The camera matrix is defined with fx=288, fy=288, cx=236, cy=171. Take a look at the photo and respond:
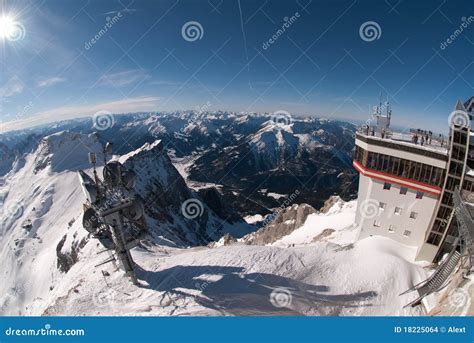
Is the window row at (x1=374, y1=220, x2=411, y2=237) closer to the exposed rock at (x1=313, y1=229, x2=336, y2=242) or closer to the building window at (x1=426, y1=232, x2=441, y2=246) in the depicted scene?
the building window at (x1=426, y1=232, x2=441, y2=246)

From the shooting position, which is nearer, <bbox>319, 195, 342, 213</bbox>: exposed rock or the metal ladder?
the metal ladder

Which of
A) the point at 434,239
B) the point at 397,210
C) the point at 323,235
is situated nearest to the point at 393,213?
the point at 397,210

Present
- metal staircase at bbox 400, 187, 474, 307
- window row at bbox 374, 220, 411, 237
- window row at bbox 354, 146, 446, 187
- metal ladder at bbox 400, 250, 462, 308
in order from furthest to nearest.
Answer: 1. window row at bbox 374, 220, 411, 237
2. window row at bbox 354, 146, 446, 187
3. metal ladder at bbox 400, 250, 462, 308
4. metal staircase at bbox 400, 187, 474, 307

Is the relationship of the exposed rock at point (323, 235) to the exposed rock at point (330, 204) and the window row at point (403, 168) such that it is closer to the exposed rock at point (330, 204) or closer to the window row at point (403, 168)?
the exposed rock at point (330, 204)

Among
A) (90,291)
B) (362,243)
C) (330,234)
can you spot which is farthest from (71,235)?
(362,243)

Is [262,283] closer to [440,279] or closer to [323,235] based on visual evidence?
[440,279]

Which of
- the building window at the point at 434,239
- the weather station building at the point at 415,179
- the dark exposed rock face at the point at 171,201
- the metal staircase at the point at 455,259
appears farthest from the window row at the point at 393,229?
the dark exposed rock face at the point at 171,201

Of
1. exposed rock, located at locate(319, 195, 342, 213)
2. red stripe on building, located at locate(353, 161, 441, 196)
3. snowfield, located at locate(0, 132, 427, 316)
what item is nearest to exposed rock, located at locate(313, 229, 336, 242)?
snowfield, located at locate(0, 132, 427, 316)
